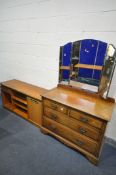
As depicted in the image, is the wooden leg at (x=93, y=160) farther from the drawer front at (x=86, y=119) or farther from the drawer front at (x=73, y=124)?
the drawer front at (x=86, y=119)

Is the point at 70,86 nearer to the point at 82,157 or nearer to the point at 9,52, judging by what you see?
the point at 82,157

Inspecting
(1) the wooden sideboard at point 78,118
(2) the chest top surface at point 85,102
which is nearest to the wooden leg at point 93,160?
(1) the wooden sideboard at point 78,118

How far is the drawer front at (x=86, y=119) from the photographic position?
1433 millimetres

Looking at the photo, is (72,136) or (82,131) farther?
(72,136)

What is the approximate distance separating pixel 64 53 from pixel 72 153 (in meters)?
1.52

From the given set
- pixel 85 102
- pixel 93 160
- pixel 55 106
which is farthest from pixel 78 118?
pixel 93 160

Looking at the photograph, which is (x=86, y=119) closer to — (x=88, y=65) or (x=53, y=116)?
(x=53, y=116)

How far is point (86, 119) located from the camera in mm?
1521

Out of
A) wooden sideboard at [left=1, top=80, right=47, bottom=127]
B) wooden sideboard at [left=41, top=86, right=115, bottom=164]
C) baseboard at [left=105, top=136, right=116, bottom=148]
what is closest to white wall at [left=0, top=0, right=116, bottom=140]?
baseboard at [left=105, top=136, right=116, bottom=148]

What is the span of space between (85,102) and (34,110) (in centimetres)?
99

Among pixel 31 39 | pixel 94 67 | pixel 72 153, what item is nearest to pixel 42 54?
pixel 31 39

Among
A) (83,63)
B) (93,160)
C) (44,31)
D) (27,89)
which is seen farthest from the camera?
(27,89)

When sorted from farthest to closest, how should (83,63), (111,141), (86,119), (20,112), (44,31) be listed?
(20,112), (44,31), (111,141), (83,63), (86,119)

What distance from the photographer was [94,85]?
185 cm
